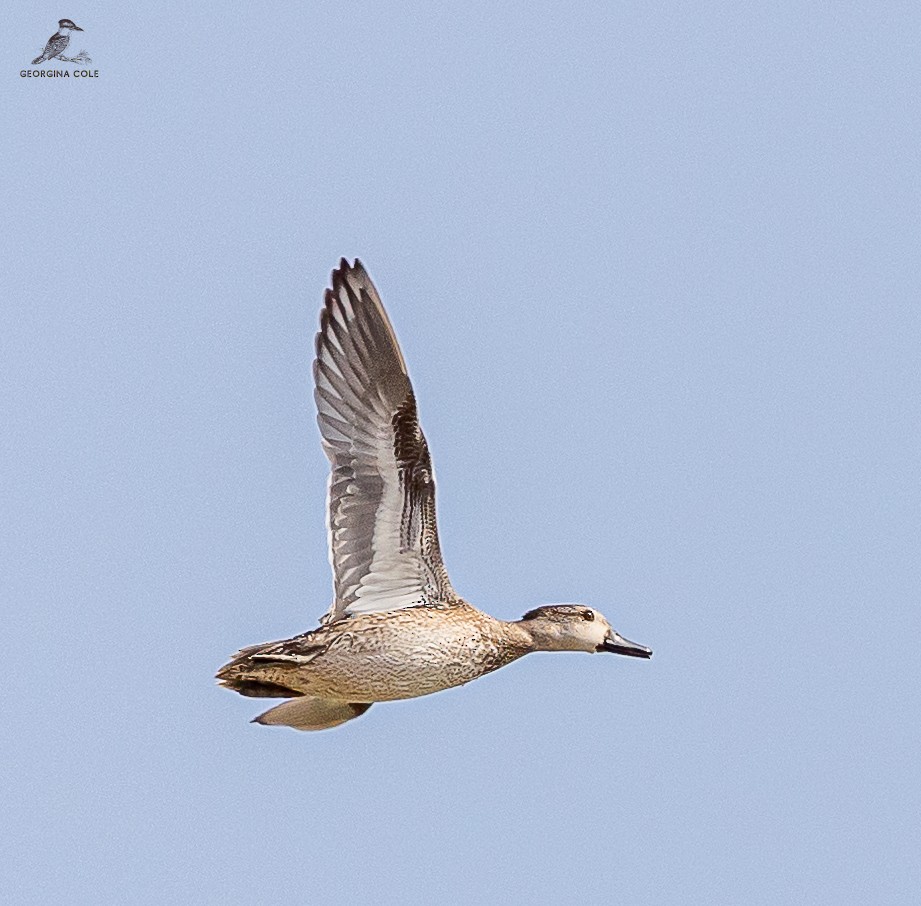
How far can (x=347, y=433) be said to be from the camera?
598 inches

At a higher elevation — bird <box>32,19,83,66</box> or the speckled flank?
bird <box>32,19,83,66</box>

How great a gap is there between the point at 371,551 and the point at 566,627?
180 centimetres

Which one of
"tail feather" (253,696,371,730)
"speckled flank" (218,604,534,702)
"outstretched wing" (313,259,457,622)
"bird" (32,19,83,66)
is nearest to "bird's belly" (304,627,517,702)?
"speckled flank" (218,604,534,702)

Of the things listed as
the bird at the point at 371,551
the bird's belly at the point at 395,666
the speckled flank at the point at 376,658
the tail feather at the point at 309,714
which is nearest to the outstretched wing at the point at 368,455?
the bird at the point at 371,551

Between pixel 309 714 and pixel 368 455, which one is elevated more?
pixel 368 455

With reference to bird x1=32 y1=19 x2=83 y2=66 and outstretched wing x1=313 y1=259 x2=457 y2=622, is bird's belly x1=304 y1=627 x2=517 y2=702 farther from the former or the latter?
bird x1=32 y1=19 x2=83 y2=66

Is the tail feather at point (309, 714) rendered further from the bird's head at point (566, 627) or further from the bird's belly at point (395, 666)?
the bird's head at point (566, 627)

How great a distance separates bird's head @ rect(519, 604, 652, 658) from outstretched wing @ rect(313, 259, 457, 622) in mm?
1209

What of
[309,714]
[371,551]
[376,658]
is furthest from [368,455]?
[309,714]

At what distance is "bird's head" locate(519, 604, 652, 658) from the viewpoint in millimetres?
16078

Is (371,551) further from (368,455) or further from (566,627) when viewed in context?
(566,627)

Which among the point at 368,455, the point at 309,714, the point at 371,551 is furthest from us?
the point at 309,714

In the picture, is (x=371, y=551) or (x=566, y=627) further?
(x=566, y=627)

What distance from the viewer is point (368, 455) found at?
49.8ft
